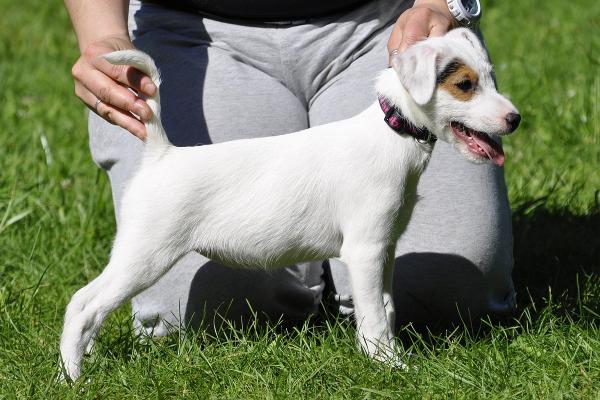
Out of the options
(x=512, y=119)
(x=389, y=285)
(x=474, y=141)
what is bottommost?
(x=389, y=285)

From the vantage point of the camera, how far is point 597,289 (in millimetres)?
3531

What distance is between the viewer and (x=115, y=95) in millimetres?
2945

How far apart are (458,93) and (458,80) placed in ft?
0.12

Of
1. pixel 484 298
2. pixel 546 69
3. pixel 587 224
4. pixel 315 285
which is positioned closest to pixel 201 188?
pixel 315 285

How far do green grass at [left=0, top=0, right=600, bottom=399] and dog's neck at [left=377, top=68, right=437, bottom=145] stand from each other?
2.23 ft

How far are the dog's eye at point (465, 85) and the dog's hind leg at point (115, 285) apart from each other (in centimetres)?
92

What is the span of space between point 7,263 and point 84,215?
0.48 m

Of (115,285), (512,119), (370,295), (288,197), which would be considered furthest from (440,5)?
(115,285)

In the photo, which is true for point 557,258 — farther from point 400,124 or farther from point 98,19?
point 98,19

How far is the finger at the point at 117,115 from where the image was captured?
2949 millimetres

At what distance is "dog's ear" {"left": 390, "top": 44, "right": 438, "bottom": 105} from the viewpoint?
8.68ft

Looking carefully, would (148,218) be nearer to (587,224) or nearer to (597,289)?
(597,289)

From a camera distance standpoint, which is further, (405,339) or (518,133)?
(518,133)

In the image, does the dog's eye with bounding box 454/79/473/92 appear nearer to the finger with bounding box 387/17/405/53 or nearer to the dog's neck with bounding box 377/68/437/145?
the dog's neck with bounding box 377/68/437/145
